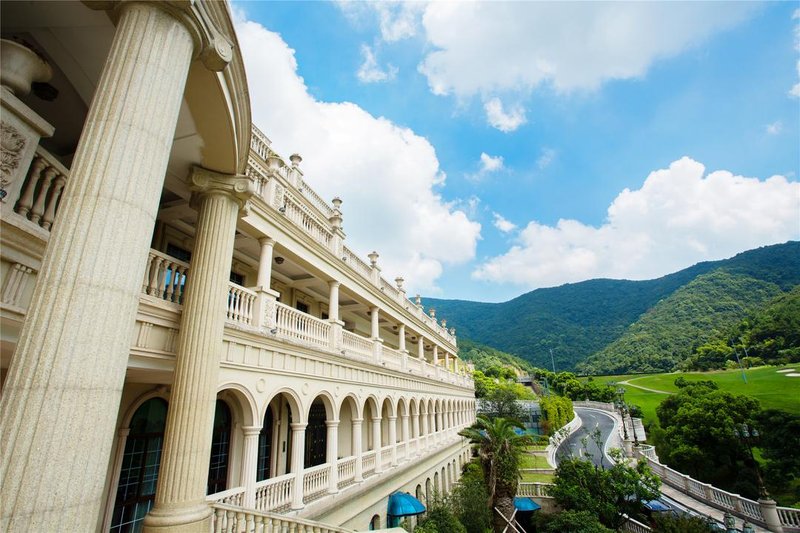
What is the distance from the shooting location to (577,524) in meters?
14.8

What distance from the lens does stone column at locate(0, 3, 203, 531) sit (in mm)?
2684

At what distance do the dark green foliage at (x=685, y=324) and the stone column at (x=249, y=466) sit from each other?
323ft

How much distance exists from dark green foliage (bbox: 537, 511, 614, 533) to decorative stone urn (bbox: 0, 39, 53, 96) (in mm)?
19230

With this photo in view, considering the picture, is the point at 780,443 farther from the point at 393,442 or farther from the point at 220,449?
the point at 220,449

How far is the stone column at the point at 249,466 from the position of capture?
25.0 feet

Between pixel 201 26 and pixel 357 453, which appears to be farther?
pixel 357 453

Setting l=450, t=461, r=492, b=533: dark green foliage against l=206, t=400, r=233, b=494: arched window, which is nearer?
l=206, t=400, r=233, b=494: arched window

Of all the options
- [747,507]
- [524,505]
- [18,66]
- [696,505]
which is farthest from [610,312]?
[18,66]

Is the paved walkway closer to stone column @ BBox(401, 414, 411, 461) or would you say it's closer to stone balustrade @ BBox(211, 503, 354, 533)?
stone column @ BBox(401, 414, 411, 461)

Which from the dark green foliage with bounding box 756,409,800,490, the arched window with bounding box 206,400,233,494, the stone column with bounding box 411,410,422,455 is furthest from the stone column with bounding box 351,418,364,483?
the dark green foliage with bounding box 756,409,800,490

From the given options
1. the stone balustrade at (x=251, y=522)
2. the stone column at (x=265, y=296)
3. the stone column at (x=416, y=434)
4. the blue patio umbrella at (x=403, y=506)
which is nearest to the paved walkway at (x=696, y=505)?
the stone column at (x=416, y=434)

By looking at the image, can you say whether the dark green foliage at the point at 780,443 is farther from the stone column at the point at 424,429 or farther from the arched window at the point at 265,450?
the arched window at the point at 265,450

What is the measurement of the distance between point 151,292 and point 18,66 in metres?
3.36

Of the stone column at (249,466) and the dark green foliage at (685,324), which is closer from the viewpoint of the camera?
the stone column at (249,466)
